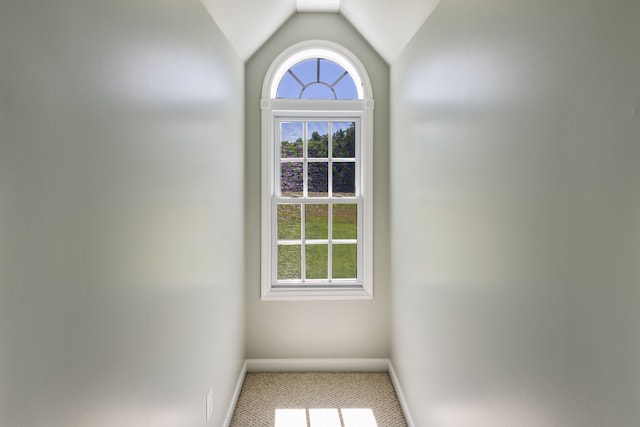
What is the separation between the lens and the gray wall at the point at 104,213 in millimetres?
705

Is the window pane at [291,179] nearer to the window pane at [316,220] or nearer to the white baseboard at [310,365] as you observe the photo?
the window pane at [316,220]

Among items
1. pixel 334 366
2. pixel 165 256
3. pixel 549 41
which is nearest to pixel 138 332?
pixel 165 256

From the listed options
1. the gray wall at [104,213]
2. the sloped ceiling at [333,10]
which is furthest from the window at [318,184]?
the gray wall at [104,213]

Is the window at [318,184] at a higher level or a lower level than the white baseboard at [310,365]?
higher

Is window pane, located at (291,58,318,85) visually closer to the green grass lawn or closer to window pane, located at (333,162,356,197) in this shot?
window pane, located at (333,162,356,197)

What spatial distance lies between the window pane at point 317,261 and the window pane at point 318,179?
1.39 ft

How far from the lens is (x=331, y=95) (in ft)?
10.2

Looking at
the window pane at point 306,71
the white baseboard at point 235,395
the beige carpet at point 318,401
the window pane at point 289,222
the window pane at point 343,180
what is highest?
the window pane at point 306,71

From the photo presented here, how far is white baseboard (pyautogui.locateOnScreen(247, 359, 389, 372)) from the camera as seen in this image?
9.95 ft

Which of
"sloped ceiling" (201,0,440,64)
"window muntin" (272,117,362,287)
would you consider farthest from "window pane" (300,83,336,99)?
"sloped ceiling" (201,0,440,64)

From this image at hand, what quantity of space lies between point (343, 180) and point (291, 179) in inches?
16.0

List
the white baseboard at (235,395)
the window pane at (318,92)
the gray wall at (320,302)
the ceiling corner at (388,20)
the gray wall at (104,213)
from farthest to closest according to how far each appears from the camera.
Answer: the window pane at (318,92), the gray wall at (320,302), the white baseboard at (235,395), the ceiling corner at (388,20), the gray wall at (104,213)

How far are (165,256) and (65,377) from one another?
0.59 m

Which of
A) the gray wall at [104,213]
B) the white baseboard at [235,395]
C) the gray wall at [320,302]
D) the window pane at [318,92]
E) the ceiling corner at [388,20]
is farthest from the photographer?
the window pane at [318,92]
